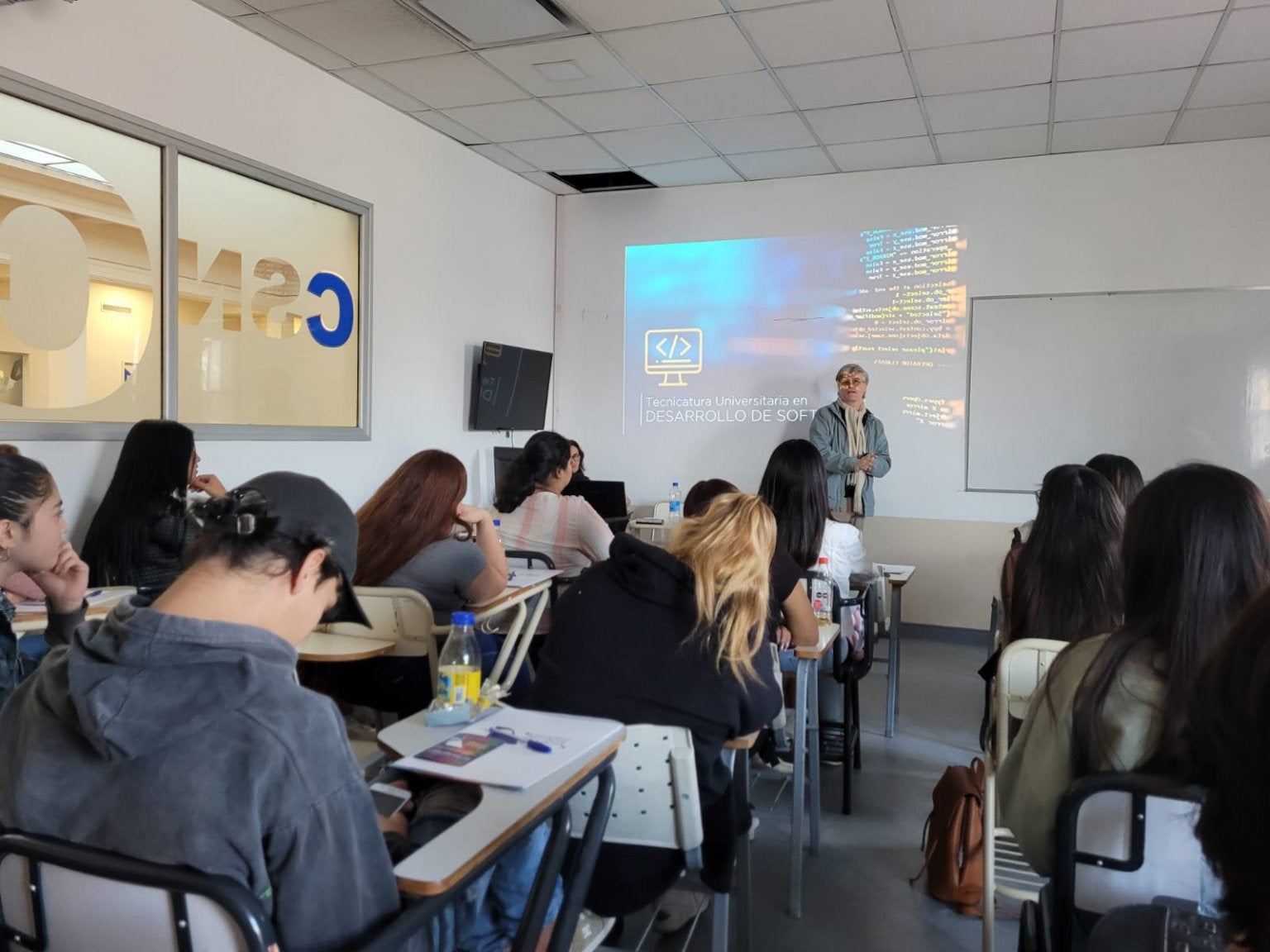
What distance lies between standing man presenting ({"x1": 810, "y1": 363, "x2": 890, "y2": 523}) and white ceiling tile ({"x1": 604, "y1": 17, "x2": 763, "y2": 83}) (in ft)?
6.91

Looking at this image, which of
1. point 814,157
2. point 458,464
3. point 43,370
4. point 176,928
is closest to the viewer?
point 176,928

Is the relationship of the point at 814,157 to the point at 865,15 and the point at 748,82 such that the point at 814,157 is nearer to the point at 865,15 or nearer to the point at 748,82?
the point at 748,82

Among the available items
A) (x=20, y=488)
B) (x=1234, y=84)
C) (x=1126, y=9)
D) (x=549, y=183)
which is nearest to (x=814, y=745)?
(x=20, y=488)

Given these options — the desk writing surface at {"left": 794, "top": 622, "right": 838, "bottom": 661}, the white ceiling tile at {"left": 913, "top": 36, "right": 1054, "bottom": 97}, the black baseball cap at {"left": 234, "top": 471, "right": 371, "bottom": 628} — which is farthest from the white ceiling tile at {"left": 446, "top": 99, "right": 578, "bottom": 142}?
the black baseball cap at {"left": 234, "top": 471, "right": 371, "bottom": 628}

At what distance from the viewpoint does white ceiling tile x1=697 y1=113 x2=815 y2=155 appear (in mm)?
5188

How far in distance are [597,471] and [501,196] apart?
82.4 inches

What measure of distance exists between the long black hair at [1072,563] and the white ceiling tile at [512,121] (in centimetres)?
376

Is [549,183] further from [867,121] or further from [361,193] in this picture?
[867,121]

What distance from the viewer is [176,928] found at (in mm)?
935

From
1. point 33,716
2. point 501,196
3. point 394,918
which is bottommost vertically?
point 394,918

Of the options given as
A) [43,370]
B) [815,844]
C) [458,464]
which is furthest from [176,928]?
[43,370]

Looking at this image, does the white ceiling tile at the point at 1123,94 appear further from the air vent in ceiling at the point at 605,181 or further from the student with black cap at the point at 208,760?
the student with black cap at the point at 208,760

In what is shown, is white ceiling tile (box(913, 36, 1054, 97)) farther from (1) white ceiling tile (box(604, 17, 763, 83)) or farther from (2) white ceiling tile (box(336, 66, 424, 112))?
(2) white ceiling tile (box(336, 66, 424, 112))

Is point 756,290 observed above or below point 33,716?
above
